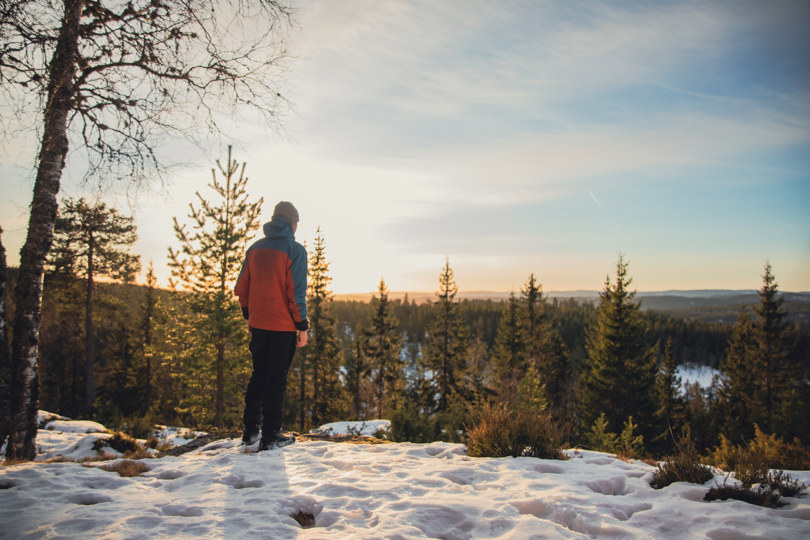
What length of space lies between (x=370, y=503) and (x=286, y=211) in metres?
3.17

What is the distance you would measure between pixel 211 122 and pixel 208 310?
1127 cm

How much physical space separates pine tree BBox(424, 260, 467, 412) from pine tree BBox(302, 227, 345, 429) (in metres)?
7.44

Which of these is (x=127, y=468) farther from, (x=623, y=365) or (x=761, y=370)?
(x=761, y=370)

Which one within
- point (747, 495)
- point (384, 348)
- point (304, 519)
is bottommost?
point (384, 348)

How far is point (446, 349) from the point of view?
2631 cm

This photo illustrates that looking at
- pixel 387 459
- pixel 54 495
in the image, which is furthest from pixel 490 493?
pixel 54 495

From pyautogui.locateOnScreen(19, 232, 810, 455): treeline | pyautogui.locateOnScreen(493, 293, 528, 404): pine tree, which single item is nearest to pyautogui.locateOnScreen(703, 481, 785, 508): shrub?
pyautogui.locateOnScreen(19, 232, 810, 455): treeline

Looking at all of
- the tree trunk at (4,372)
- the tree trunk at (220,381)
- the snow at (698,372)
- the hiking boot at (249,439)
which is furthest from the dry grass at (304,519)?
the snow at (698,372)

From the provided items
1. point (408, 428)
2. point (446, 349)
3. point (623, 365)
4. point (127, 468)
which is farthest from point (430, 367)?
point (127, 468)

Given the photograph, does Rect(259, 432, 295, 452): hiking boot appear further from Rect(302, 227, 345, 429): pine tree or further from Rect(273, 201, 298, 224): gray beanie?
Rect(302, 227, 345, 429): pine tree

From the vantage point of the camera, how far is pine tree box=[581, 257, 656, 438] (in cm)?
2123

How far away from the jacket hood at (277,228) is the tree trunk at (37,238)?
3263 millimetres

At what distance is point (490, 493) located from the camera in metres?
2.87

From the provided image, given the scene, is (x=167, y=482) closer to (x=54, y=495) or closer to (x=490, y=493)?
(x=54, y=495)
